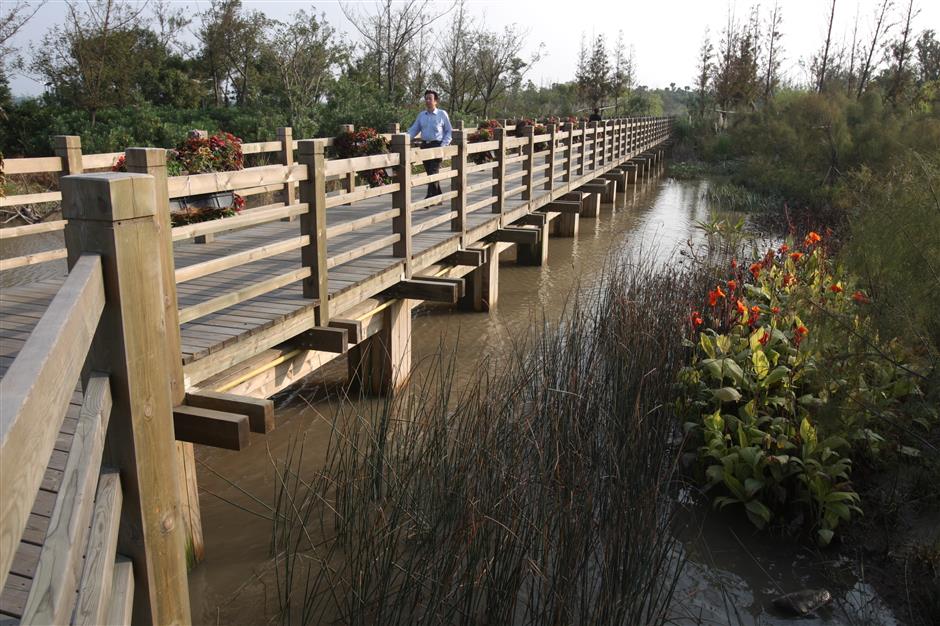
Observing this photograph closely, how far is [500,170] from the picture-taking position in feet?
31.0

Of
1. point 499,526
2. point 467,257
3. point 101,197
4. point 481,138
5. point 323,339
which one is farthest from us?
point 481,138

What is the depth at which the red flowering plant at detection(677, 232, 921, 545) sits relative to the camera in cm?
464

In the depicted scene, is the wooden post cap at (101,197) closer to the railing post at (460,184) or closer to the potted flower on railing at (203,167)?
the potted flower on railing at (203,167)

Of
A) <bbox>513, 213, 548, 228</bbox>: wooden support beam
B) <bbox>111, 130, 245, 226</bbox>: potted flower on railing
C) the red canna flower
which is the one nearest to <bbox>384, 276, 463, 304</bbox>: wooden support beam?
<bbox>111, 130, 245, 226</bbox>: potted flower on railing

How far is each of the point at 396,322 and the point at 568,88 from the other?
44.9 m

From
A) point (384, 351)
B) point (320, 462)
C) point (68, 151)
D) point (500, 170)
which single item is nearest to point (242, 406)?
point (320, 462)

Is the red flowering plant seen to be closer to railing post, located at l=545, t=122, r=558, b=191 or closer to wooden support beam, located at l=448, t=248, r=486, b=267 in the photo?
wooden support beam, located at l=448, t=248, r=486, b=267

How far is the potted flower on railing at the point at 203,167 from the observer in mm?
6871

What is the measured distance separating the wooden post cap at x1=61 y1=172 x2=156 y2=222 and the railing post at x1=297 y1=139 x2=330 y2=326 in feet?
9.21

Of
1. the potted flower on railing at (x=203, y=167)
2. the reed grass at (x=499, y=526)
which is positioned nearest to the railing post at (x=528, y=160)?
the potted flower on railing at (x=203, y=167)

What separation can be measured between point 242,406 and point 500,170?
6009 millimetres

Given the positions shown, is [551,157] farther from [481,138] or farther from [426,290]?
[426,290]

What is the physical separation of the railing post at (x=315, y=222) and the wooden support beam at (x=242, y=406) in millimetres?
1393

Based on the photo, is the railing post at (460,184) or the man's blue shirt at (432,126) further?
the man's blue shirt at (432,126)
